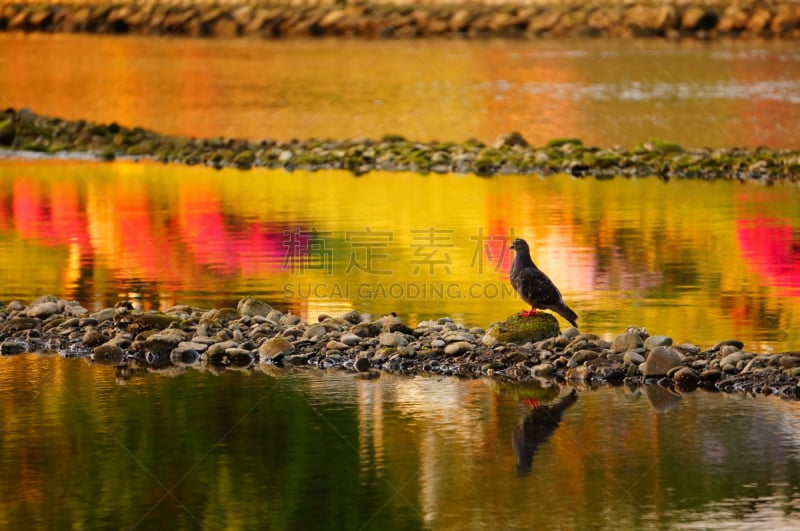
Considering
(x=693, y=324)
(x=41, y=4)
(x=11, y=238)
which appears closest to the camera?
(x=693, y=324)

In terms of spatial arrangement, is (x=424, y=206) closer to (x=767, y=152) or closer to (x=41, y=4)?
(x=767, y=152)

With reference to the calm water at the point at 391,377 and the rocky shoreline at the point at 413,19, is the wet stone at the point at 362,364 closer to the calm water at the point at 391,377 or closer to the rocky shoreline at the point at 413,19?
the calm water at the point at 391,377

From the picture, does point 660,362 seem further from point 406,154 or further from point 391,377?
point 406,154

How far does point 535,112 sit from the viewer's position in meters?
55.2

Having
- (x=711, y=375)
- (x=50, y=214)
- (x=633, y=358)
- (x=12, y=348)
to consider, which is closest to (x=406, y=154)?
(x=50, y=214)

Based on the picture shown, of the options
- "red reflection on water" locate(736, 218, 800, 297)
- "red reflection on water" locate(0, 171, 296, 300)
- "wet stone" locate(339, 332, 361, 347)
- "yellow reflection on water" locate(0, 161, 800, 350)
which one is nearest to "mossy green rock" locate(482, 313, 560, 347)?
"yellow reflection on water" locate(0, 161, 800, 350)

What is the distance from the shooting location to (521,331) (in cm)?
1725

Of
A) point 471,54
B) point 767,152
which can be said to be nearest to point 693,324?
point 767,152

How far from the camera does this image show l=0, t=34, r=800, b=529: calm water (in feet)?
41.8

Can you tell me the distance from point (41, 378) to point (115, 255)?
8.13 metres

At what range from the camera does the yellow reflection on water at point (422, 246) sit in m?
20.3

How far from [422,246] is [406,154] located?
15.1 metres

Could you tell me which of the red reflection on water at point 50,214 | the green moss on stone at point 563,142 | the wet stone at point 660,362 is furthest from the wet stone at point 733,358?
the green moss on stone at point 563,142

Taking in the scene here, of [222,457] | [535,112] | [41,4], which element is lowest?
[222,457]
